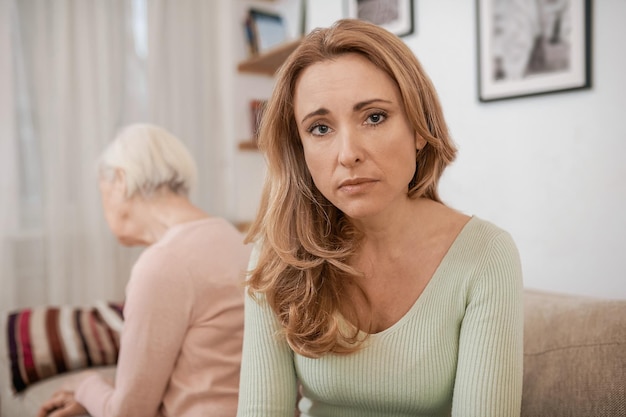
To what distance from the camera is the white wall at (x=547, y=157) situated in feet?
4.80

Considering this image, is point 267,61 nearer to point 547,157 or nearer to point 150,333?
point 547,157

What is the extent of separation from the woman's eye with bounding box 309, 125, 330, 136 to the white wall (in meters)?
0.97

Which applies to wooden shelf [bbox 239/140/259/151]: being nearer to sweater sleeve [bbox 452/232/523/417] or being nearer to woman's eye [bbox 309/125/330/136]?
woman's eye [bbox 309/125/330/136]

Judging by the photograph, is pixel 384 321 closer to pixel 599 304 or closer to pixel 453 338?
pixel 453 338

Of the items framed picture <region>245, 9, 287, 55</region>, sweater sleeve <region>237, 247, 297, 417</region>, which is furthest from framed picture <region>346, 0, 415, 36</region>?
sweater sleeve <region>237, 247, 297, 417</region>

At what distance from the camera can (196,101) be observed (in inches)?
121

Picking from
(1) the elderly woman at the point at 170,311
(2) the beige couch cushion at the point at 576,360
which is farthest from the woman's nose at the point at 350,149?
(2) the beige couch cushion at the point at 576,360

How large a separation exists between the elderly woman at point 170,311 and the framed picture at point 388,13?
1162mm

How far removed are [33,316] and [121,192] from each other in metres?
0.80

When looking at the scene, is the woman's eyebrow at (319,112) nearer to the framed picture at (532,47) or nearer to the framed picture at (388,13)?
the framed picture at (532,47)

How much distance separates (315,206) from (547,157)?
3.07 ft

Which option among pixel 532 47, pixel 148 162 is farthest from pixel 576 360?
pixel 148 162

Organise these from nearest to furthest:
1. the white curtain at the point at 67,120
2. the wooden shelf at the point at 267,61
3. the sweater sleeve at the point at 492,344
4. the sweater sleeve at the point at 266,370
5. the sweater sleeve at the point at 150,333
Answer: the sweater sleeve at the point at 492,344, the sweater sleeve at the point at 266,370, the sweater sleeve at the point at 150,333, the white curtain at the point at 67,120, the wooden shelf at the point at 267,61

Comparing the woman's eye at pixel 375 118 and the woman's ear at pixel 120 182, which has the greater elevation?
the woman's eye at pixel 375 118
